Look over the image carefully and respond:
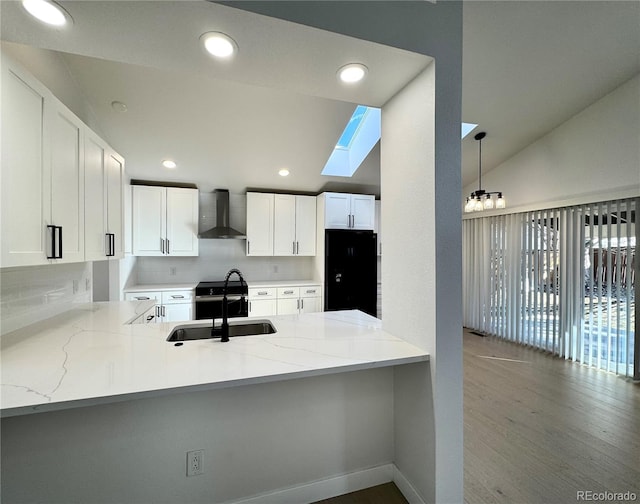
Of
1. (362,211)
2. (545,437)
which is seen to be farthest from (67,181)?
(362,211)

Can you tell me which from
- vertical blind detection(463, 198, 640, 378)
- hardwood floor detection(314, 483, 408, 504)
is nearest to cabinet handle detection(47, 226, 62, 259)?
hardwood floor detection(314, 483, 408, 504)

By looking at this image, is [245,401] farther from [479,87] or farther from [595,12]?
[595,12]

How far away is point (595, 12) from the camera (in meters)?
2.14

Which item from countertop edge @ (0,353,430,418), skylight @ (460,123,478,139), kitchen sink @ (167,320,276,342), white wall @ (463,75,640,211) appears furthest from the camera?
skylight @ (460,123,478,139)

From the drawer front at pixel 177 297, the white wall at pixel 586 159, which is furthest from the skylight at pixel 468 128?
the drawer front at pixel 177 297

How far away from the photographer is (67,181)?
1627 millimetres

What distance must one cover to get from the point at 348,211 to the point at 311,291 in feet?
4.73

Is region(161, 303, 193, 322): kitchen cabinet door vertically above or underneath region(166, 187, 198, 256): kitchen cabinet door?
underneath

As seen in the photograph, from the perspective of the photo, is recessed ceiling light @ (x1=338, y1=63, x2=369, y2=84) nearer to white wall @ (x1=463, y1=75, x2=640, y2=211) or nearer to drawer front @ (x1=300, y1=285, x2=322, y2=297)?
white wall @ (x1=463, y1=75, x2=640, y2=211)

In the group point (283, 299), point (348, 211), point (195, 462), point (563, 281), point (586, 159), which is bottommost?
point (195, 462)

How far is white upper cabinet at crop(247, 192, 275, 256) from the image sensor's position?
14.5 feet

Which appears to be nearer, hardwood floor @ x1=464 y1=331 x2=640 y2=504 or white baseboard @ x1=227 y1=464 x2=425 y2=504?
white baseboard @ x1=227 y1=464 x2=425 y2=504

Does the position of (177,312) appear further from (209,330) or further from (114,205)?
(209,330)

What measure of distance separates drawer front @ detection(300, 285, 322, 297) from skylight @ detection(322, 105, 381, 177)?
1794 mm
